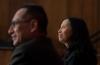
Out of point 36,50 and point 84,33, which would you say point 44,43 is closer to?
point 36,50

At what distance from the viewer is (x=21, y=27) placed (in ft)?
9.46

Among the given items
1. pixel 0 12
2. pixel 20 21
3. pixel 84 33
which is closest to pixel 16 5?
pixel 0 12

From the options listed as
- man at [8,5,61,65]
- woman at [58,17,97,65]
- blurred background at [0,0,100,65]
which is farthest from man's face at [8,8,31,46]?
blurred background at [0,0,100,65]

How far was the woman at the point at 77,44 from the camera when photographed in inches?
161

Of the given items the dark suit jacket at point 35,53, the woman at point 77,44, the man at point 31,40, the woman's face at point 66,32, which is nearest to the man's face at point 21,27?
the man at point 31,40

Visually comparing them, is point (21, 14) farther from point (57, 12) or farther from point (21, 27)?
point (57, 12)

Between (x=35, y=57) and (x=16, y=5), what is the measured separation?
569 cm

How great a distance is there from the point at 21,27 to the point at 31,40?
0.58 feet

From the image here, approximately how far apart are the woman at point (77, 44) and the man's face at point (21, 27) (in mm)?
1238

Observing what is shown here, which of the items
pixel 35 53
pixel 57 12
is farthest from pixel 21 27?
pixel 57 12

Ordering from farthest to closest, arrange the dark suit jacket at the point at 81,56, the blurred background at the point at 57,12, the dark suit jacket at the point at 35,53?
the blurred background at the point at 57,12 → the dark suit jacket at the point at 81,56 → the dark suit jacket at the point at 35,53

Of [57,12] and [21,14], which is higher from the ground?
[21,14]

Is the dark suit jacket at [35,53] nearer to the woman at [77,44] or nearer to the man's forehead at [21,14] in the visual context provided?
the man's forehead at [21,14]

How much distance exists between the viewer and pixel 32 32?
2.82m
